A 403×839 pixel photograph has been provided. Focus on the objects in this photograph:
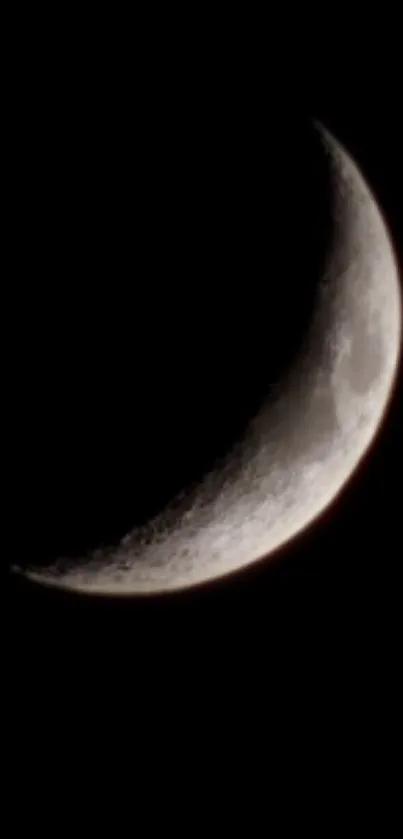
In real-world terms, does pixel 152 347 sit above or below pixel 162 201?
below

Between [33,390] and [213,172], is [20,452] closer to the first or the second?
[33,390]

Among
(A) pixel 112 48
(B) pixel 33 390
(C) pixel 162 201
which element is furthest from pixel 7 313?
(A) pixel 112 48

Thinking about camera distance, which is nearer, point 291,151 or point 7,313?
point 7,313

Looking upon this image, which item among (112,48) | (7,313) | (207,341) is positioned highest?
(112,48)

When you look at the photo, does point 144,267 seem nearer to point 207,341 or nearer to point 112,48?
point 207,341

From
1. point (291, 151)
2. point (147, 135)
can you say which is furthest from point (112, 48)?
point (291, 151)

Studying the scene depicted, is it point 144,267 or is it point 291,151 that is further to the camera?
point 291,151
